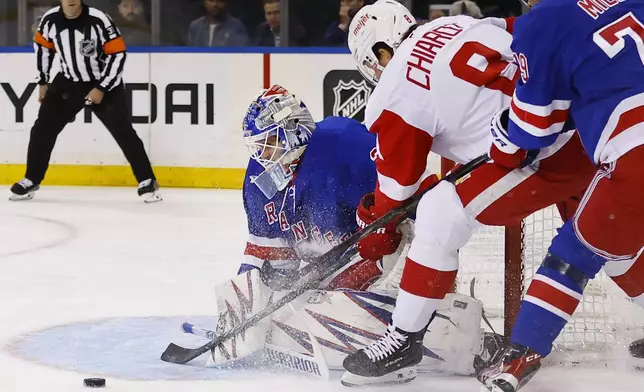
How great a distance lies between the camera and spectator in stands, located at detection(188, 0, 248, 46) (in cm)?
631

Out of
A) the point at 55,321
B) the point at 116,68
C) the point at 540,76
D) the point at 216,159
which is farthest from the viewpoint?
the point at 216,159

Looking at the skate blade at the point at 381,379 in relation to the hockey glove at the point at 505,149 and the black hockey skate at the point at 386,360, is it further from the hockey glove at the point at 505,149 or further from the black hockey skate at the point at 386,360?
the hockey glove at the point at 505,149

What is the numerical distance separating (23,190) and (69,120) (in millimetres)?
520

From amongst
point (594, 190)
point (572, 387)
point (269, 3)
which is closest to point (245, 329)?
point (572, 387)

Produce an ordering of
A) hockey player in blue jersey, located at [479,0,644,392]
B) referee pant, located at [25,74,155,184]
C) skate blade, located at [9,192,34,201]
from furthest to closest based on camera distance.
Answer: referee pant, located at [25,74,155,184]
skate blade, located at [9,192,34,201]
hockey player in blue jersey, located at [479,0,644,392]

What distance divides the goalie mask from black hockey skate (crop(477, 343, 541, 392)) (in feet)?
2.55

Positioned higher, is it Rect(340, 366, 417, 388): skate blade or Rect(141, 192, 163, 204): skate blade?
Rect(340, 366, 417, 388): skate blade

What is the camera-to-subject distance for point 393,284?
2.63 m

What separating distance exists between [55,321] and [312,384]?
36.8 inches

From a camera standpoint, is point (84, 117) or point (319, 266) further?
point (84, 117)

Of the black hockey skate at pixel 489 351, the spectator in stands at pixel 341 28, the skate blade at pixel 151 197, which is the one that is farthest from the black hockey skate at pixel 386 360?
the spectator in stands at pixel 341 28

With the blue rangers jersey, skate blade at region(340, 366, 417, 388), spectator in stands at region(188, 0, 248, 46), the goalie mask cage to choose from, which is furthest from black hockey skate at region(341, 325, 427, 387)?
spectator in stands at region(188, 0, 248, 46)

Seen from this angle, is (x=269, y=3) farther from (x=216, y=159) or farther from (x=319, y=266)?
(x=319, y=266)

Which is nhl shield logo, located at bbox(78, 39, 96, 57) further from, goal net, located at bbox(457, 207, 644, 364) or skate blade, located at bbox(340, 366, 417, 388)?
skate blade, located at bbox(340, 366, 417, 388)
